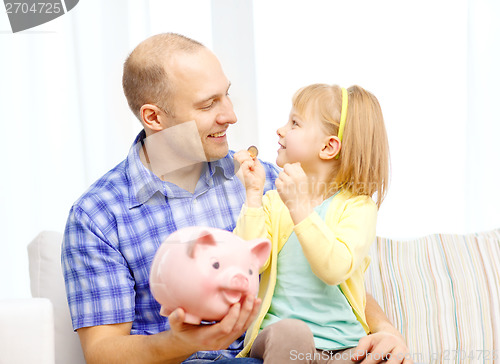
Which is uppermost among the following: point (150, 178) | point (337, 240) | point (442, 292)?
point (150, 178)

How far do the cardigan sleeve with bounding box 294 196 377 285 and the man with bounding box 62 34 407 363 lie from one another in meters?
0.16

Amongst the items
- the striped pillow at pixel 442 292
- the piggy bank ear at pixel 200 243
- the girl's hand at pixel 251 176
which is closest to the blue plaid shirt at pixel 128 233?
the girl's hand at pixel 251 176

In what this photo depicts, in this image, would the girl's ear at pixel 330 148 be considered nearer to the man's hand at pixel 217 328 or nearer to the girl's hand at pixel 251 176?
the girl's hand at pixel 251 176

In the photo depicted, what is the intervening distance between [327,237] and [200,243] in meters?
0.33

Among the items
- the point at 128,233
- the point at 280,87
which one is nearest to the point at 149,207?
the point at 128,233

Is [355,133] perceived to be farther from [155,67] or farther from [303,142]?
[155,67]

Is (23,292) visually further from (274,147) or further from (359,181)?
(359,181)

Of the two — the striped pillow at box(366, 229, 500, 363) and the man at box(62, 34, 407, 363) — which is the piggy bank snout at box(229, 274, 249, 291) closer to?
the man at box(62, 34, 407, 363)

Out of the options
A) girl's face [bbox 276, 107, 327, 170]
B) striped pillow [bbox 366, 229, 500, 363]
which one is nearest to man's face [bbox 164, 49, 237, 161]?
girl's face [bbox 276, 107, 327, 170]

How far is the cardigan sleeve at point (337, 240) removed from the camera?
107 centimetres

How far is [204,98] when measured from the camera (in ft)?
3.99

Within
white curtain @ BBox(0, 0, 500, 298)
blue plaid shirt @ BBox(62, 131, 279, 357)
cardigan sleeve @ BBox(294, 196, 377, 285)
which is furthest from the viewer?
white curtain @ BBox(0, 0, 500, 298)

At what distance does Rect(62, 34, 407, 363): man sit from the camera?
1.16 meters

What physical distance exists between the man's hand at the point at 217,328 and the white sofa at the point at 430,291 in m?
0.56
